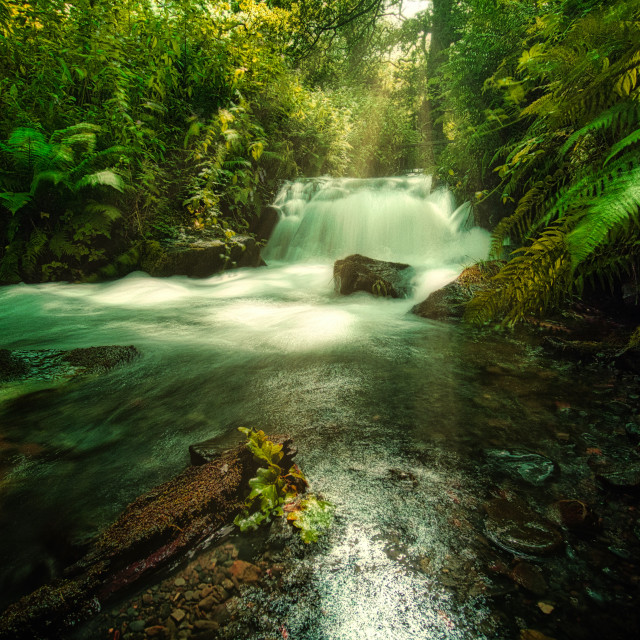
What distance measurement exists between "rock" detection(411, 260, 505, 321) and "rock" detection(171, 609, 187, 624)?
11.3 ft

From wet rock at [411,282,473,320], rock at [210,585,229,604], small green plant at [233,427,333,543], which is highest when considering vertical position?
wet rock at [411,282,473,320]

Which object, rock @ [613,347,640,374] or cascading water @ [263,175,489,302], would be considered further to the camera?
cascading water @ [263,175,489,302]

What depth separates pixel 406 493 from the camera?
135cm

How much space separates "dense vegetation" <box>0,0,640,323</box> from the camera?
1.52 metres

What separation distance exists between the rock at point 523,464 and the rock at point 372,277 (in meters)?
3.48

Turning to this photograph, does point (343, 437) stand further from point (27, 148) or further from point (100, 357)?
point (27, 148)

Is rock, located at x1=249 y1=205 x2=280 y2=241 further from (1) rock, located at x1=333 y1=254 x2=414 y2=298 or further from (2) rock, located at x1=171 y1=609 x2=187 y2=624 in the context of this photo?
(2) rock, located at x1=171 y1=609 x2=187 y2=624

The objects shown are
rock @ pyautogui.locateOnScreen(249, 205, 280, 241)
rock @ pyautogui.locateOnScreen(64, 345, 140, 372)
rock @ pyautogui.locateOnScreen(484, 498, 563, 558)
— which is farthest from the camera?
rock @ pyautogui.locateOnScreen(249, 205, 280, 241)

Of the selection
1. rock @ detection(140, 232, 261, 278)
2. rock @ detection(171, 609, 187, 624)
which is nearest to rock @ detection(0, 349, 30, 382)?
rock @ detection(171, 609, 187, 624)

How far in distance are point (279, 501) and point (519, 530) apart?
0.90 metres

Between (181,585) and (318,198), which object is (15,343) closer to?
(181,585)

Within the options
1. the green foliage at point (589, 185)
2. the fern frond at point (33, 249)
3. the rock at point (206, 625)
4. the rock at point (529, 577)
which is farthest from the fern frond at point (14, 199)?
the rock at point (529, 577)

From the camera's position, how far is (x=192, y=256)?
20.2ft

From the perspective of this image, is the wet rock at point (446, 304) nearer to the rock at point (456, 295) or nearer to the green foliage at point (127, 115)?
the rock at point (456, 295)
